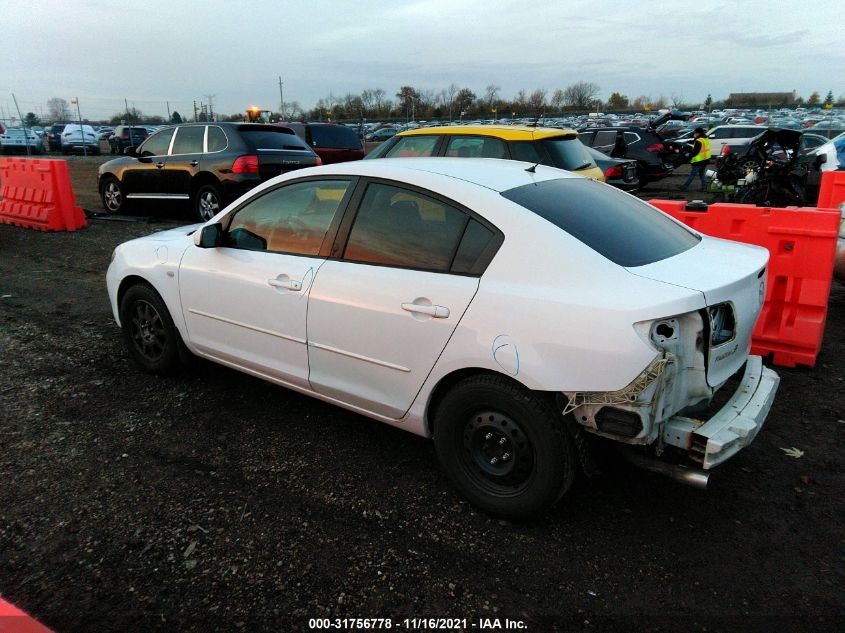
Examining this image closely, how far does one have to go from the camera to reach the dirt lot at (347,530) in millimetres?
2371

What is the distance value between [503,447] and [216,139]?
30.1ft

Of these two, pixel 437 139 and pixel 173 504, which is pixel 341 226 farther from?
pixel 437 139

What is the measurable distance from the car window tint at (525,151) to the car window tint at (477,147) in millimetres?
107

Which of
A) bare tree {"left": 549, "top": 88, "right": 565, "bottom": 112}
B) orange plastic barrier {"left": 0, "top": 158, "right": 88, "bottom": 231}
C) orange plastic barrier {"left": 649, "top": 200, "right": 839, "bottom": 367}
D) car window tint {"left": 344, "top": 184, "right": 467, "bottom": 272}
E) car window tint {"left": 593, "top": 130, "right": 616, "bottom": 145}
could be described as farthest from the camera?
bare tree {"left": 549, "top": 88, "right": 565, "bottom": 112}

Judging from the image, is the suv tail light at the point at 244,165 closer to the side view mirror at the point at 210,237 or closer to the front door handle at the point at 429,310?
the side view mirror at the point at 210,237

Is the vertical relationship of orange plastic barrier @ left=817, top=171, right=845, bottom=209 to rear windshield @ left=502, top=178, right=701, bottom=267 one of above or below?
below

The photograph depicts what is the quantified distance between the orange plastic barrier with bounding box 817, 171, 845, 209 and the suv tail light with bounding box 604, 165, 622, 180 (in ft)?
15.0

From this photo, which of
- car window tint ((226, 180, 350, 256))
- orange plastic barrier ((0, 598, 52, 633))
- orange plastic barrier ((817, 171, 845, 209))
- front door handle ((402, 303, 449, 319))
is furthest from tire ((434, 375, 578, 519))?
orange plastic barrier ((817, 171, 845, 209))

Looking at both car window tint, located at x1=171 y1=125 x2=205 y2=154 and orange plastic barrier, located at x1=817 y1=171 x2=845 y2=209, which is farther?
car window tint, located at x1=171 y1=125 x2=205 y2=154

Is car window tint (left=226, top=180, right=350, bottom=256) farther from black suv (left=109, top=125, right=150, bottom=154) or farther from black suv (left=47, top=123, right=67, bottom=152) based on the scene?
black suv (left=47, top=123, right=67, bottom=152)

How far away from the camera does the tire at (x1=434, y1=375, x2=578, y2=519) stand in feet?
8.46

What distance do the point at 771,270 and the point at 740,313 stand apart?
2.42m

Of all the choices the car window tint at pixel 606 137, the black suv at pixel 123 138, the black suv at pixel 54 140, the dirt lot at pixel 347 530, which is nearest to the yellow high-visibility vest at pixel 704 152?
the car window tint at pixel 606 137

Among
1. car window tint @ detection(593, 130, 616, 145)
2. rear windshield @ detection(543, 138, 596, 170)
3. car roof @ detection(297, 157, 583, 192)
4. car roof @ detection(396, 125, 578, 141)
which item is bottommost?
car window tint @ detection(593, 130, 616, 145)
